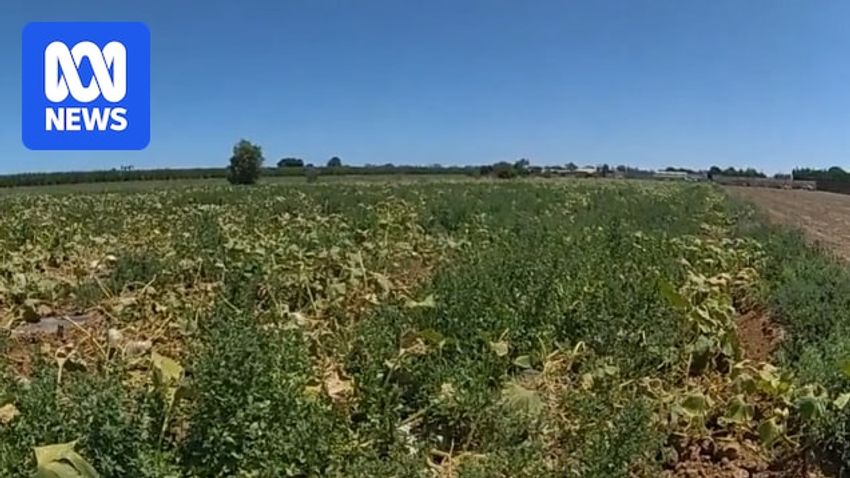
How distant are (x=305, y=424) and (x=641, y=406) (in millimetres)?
1581

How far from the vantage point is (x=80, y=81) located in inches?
461

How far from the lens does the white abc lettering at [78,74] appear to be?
11461mm

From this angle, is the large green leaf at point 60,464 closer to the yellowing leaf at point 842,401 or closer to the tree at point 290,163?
the yellowing leaf at point 842,401

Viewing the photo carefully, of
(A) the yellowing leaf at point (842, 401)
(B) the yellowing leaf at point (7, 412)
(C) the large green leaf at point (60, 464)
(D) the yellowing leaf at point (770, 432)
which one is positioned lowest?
(B) the yellowing leaf at point (7, 412)

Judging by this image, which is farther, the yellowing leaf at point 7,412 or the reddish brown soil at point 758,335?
the reddish brown soil at point 758,335

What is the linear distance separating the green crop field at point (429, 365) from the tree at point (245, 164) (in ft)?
186

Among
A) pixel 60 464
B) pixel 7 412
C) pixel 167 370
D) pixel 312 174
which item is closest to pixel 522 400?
pixel 167 370

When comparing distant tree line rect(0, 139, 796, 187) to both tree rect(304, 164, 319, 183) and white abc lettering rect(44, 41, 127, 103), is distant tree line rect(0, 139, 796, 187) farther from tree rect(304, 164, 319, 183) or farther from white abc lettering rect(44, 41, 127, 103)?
white abc lettering rect(44, 41, 127, 103)

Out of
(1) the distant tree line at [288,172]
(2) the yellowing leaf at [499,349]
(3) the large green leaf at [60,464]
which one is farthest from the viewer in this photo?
(1) the distant tree line at [288,172]

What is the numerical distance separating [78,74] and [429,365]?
32.7 feet

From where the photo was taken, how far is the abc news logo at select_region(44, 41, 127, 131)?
1148 centimetres

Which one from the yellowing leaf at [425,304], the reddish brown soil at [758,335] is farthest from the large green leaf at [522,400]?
the reddish brown soil at [758,335]

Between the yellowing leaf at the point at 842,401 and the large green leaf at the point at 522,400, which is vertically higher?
the yellowing leaf at the point at 842,401

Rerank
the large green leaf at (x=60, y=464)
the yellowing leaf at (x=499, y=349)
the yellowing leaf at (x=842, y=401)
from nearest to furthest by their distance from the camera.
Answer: the large green leaf at (x=60, y=464) < the yellowing leaf at (x=842, y=401) < the yellowing leaf at (x=499, y=349)
